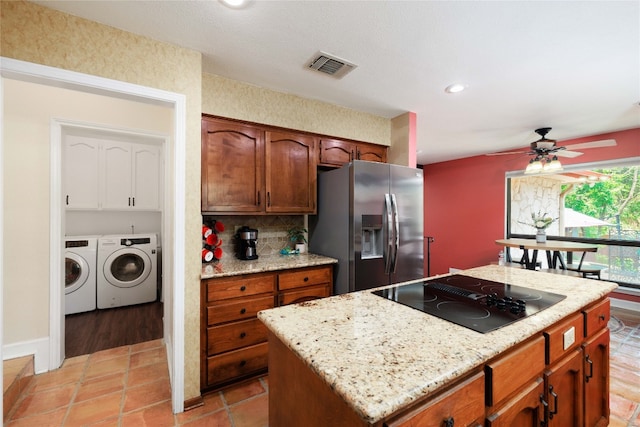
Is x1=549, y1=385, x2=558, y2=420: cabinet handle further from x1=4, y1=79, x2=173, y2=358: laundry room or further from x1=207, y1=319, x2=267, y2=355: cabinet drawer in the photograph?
x1=4, y1=79, x2=173, y2=358: laundry room

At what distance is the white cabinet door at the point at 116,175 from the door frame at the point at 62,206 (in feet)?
4.99

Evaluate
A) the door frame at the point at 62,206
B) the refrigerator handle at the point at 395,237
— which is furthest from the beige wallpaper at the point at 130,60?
the refrigerator handle at the point at 395,237

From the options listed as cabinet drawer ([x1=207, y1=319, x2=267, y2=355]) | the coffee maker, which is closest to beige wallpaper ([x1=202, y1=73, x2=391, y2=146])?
the coffee maker

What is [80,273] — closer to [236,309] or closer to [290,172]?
[236,309]

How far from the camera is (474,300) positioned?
1336mm

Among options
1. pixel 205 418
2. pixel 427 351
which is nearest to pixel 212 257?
pixel 205 418

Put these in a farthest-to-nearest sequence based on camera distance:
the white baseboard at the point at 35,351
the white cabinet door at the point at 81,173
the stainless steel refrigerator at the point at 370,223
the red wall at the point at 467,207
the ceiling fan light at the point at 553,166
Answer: the red wall at the point at 467,207, the white cabinet door at the point at 81,173, the ceiling fan light at the point at 553,166, the stainless steel refrigerator at the point at 370,223, the white baseboard at the point at 35,351

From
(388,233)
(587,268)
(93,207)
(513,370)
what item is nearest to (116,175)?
(93,207)

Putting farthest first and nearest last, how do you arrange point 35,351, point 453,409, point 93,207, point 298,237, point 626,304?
point 626,304
point 93,207
point 298,237
point 35,351
point 453,409

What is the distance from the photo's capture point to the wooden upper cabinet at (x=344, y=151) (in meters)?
2.92

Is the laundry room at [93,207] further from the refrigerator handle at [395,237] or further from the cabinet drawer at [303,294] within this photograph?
the refrigerator handle at [395,237]

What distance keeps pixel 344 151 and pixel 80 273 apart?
147 inches

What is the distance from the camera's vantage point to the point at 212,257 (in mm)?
2461

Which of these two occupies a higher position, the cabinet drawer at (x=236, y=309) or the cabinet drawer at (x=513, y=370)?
the cabinet drawer at (x=513, y=370)
